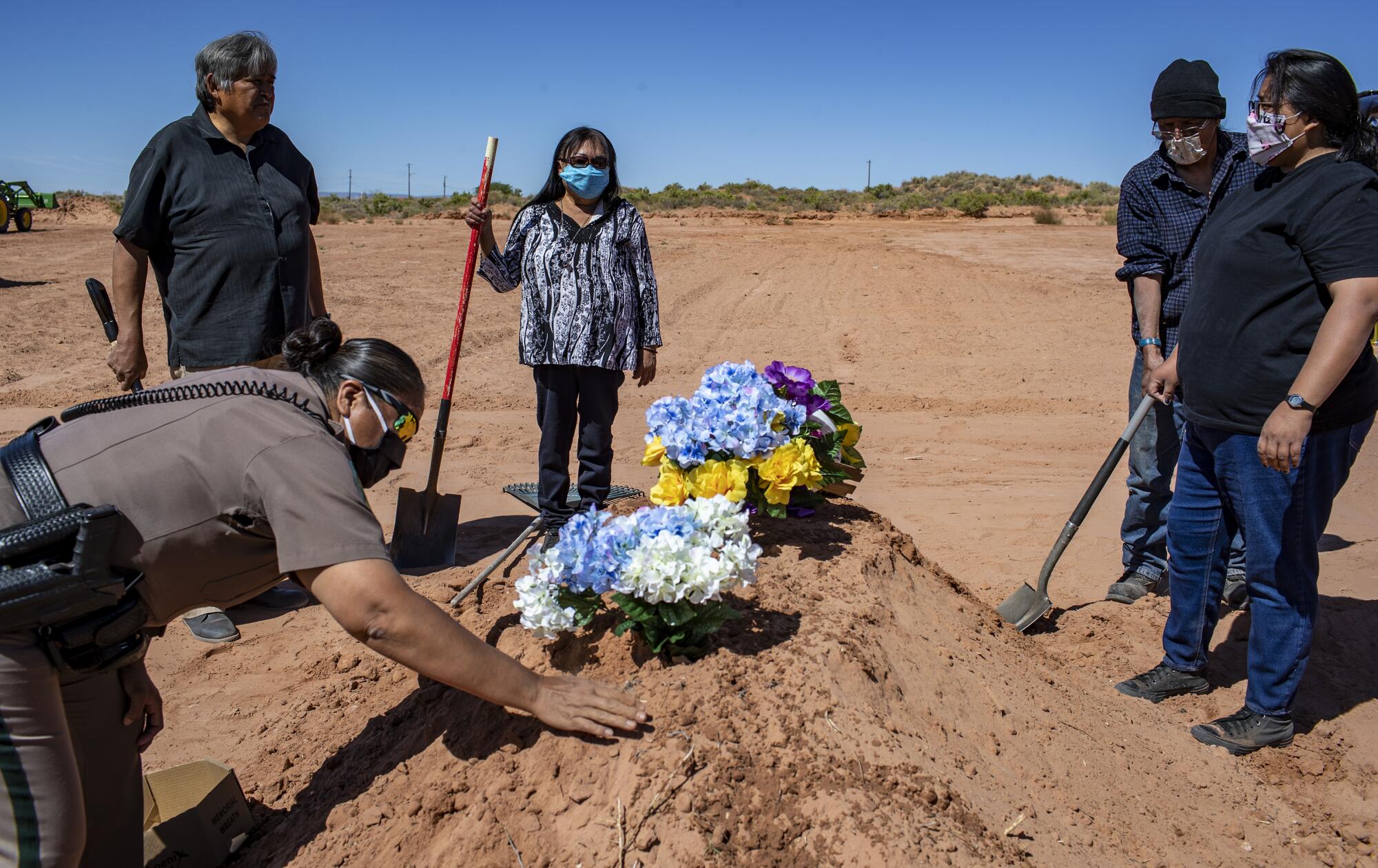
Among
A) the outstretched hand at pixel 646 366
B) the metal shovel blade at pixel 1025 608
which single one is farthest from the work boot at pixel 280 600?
the metal shovel blade at pixel 1025 608

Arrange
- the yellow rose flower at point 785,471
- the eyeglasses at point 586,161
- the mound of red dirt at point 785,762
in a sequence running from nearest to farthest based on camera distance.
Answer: the mound of red dirt at point 785,762 → the yellow rose flower at point 785,471 → the eyeglasses at point 586,161

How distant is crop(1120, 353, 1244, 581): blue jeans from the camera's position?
4082 mm

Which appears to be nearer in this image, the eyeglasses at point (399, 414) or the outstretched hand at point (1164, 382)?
the eyeglasses at point (399, 414)

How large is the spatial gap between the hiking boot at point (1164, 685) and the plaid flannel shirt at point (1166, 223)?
1.39 m

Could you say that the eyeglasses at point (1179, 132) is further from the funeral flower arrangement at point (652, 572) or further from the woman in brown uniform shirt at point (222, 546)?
the woman in brown uniform shirt at point (222, 546)

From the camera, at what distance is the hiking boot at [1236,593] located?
13.4 ft

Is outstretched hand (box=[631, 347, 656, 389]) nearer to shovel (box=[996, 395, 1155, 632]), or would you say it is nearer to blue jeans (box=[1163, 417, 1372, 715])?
shovel (box=[996, 395, 1155, 632])

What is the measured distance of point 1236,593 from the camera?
13.4 feet

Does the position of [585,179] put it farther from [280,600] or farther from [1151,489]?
[1151,489]

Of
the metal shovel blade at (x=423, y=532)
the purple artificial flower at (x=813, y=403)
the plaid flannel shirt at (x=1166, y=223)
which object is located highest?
the plaid flannel shirt at (x=1166, y=223)

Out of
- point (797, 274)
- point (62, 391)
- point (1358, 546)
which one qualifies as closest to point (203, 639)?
point (62, 391)

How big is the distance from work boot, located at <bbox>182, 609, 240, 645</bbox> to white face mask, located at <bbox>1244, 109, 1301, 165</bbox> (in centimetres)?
420

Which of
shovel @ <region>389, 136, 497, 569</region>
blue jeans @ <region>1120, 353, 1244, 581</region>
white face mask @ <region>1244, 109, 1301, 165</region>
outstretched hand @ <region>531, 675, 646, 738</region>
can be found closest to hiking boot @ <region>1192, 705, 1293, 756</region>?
blue jeans @ <region>1120, 353, 1244, 581</region>

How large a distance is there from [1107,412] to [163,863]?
7.20 meters
